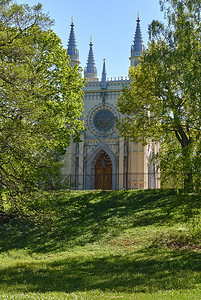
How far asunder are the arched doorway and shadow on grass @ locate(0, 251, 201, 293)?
2598 centimetres

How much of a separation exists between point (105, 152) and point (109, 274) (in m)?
29.7

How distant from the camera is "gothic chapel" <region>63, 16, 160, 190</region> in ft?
128

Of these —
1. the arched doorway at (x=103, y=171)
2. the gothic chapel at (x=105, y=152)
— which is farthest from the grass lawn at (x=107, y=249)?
the arched doorway at (x=103, y=171)

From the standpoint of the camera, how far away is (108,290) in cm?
971

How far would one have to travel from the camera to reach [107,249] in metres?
16.5

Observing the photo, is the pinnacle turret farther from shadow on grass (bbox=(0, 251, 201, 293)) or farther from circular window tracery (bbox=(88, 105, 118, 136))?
shadow on grass (bbox=(0, 251, 201, 293))

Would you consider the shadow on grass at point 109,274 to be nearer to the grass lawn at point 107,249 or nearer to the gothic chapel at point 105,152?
the grass lawn at point 107,249

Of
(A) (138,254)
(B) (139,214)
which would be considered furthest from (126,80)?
(A) (138,254)

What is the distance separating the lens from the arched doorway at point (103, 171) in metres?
41.1

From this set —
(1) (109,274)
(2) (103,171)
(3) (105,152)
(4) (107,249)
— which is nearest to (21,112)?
(1) (109,274)

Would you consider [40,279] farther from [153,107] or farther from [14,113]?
[153,107]

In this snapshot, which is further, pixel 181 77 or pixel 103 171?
pixel 103 171

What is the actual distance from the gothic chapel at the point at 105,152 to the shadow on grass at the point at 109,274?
79.8 ft

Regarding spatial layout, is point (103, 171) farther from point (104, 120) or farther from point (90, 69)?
point (90, 69)
